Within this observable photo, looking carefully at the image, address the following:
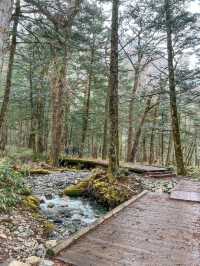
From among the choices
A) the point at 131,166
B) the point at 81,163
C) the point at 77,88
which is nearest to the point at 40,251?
the point at 131,166

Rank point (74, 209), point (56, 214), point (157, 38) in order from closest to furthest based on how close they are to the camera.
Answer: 1. point (56, 214)
2. point (74, 209)
3. point (157, 38)

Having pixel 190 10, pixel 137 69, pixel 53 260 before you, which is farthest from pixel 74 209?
pixel 137 69

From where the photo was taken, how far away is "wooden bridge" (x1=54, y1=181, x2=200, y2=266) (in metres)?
3.72

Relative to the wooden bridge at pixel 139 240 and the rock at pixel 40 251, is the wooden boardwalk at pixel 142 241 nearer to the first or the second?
the wooden bridge at pixel 139 240

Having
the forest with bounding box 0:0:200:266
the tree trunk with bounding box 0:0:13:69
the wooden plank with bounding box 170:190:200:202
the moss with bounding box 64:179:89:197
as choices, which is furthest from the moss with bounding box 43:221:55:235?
the wooden plank with bounding box 170:190:200:202

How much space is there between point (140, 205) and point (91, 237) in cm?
265

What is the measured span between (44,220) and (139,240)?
2299 millimetres

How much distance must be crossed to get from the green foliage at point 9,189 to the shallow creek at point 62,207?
829mm

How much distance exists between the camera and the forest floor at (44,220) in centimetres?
416

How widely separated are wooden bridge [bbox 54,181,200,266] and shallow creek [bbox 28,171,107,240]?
0.93 meters

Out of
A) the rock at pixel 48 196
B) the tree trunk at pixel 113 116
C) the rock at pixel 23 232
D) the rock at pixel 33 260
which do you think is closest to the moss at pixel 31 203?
the rock at pixel 48 196

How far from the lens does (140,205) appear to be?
6871mm

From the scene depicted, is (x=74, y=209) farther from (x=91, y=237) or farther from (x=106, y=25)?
(x=106, y=25)

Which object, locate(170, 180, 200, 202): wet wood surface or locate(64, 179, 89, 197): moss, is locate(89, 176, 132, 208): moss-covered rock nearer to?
locate(64, 179, 89, 197): moss
